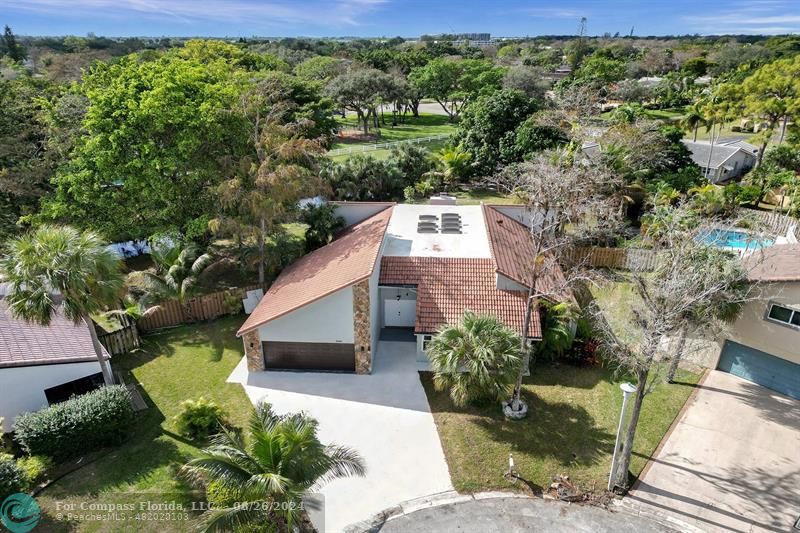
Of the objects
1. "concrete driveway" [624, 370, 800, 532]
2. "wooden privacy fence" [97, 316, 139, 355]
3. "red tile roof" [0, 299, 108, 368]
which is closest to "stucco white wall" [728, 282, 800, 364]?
"concrete driveway" [624, 370, 800, 532]

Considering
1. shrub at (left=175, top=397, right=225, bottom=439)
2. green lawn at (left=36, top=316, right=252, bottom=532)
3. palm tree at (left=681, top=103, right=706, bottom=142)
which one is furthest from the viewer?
palm tree at (left=681, top=103, right=706, bottom=142)

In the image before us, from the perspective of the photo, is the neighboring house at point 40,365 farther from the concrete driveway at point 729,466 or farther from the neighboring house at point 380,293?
the concrete driveway at point 729,466

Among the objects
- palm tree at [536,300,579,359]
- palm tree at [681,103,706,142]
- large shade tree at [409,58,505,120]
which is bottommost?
palm tree at [536,300,579,359]

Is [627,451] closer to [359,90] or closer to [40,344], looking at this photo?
[40,344]

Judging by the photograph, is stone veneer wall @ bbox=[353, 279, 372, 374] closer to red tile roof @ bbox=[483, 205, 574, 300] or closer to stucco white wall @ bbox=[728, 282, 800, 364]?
red tile roof @ bbox=[483, 205, 574, 300]

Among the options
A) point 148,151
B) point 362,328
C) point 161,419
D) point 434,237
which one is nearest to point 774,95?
point 434,237

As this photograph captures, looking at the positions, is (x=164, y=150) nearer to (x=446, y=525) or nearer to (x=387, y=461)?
(x=387, y=461)

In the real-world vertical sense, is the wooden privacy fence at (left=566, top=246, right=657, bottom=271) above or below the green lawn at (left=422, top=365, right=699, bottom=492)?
above
